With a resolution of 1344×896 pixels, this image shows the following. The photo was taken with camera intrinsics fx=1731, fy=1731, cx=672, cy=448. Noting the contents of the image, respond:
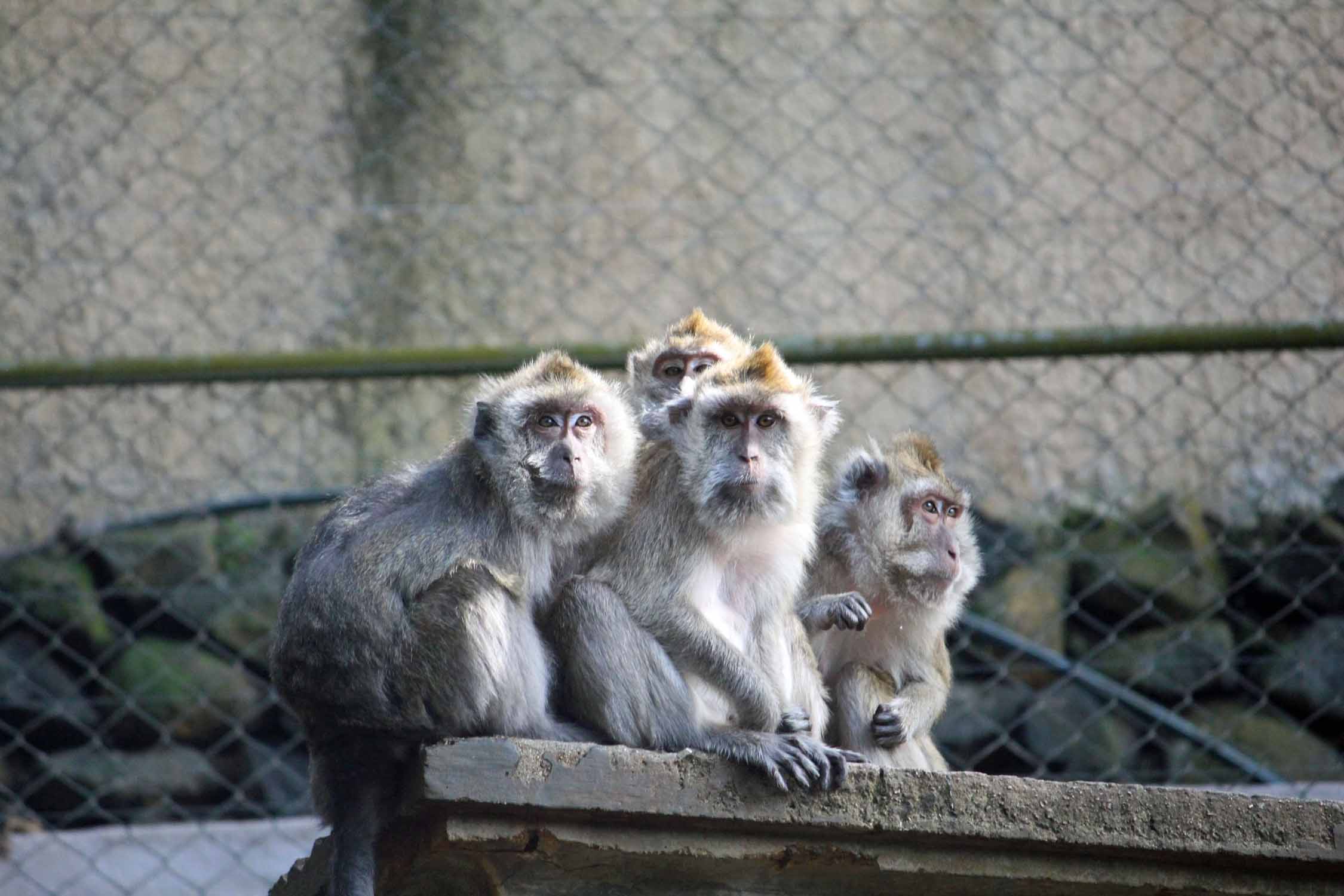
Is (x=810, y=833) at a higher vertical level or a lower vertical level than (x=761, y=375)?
lower

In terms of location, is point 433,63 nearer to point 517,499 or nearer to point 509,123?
point 509,123

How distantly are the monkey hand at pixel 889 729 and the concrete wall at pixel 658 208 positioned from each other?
Result: 331cm

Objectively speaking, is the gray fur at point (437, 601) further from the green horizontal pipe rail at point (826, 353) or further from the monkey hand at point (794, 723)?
the green horizontal pipe rail at point (826, 353)

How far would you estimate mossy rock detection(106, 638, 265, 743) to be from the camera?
22.1ft

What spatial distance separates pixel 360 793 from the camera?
11.9ft

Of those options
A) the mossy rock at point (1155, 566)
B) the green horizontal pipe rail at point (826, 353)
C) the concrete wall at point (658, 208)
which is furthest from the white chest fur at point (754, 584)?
the concrete wall at point (658, 208)

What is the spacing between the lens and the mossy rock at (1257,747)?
6.72 meters

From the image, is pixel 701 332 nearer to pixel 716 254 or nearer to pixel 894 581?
pixel 894 581

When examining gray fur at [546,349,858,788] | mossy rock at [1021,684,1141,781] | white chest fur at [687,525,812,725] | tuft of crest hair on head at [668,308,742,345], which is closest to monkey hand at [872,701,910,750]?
gray fur at [546,349,858,788]

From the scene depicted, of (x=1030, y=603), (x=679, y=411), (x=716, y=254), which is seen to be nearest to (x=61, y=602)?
(x=716, y=254)

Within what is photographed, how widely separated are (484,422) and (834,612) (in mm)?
977

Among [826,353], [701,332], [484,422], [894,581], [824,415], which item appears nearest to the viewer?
[484,422]

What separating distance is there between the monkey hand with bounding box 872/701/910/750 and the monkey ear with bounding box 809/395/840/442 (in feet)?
2.26

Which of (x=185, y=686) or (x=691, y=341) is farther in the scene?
(x=185, y=686)
